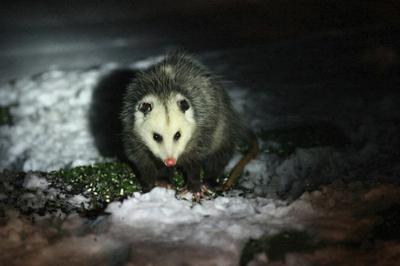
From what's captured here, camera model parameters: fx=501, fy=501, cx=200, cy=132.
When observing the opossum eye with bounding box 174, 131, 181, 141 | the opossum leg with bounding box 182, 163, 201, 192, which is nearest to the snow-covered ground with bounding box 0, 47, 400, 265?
the opossum leg with bounding box 182, 163, 201, 192

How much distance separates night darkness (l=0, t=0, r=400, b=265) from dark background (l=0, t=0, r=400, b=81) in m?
0.05

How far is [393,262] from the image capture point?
8.59 feet

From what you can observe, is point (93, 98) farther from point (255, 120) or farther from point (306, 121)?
point (306, 121)

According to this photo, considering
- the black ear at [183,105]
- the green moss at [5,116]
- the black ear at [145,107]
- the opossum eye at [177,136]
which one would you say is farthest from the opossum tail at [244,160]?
the green moss at [5,116]

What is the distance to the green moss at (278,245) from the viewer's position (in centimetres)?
278

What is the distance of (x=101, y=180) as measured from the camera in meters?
3.99

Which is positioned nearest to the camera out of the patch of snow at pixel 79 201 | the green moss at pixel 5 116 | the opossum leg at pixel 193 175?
the patch of snow at pixel 79 201

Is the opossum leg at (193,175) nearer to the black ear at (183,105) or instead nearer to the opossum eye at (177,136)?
the opossum eye at (177,136)

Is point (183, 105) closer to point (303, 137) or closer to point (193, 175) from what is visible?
point (193, 175)

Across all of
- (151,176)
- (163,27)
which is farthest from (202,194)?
(163,27)

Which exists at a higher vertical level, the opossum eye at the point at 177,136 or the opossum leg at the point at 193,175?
the opossum eye at the point at 177,136

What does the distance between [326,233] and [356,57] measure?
486 cm

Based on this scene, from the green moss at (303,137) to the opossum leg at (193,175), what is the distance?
1003mm

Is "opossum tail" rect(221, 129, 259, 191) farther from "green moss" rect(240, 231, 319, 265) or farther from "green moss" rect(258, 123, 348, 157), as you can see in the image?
"green moss" rect(240, 231, 319, 265)
